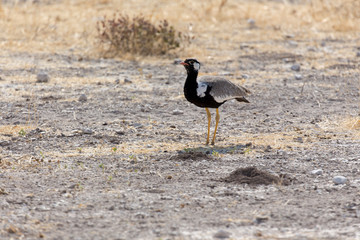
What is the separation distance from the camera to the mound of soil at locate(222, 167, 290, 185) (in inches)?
209

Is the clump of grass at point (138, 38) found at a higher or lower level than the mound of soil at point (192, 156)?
higher

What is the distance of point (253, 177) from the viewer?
211 inches

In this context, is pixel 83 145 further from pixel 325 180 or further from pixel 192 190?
pixel 325 180

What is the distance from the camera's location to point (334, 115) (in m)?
7.86

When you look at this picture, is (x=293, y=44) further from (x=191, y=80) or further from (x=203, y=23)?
(x=191, y=80)

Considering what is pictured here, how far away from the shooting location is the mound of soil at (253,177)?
5.30m

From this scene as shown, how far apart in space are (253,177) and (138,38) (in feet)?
19.6

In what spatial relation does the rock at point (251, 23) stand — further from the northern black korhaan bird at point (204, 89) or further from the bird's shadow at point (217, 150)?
the bird's shadow at point (217, 150)

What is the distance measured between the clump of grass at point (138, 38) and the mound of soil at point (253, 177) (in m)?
5.66

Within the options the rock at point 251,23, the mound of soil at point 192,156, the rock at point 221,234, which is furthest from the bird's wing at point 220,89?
the rock at point 251,23

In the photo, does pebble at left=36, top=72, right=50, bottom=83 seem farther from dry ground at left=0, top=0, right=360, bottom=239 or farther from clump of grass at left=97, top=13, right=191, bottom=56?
clump of grass at left=97, top=13, right=191, bottom=56

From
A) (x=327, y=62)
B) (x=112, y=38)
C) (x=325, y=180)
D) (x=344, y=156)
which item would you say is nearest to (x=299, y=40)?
(x=327, y=62)

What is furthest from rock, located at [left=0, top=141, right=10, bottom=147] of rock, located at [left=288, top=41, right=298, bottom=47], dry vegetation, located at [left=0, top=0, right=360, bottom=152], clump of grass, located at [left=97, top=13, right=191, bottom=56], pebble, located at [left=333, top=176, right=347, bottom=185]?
rock, located at [left=288, top=41, right=298, bottom=47]

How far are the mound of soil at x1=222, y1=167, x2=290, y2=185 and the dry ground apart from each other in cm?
8
